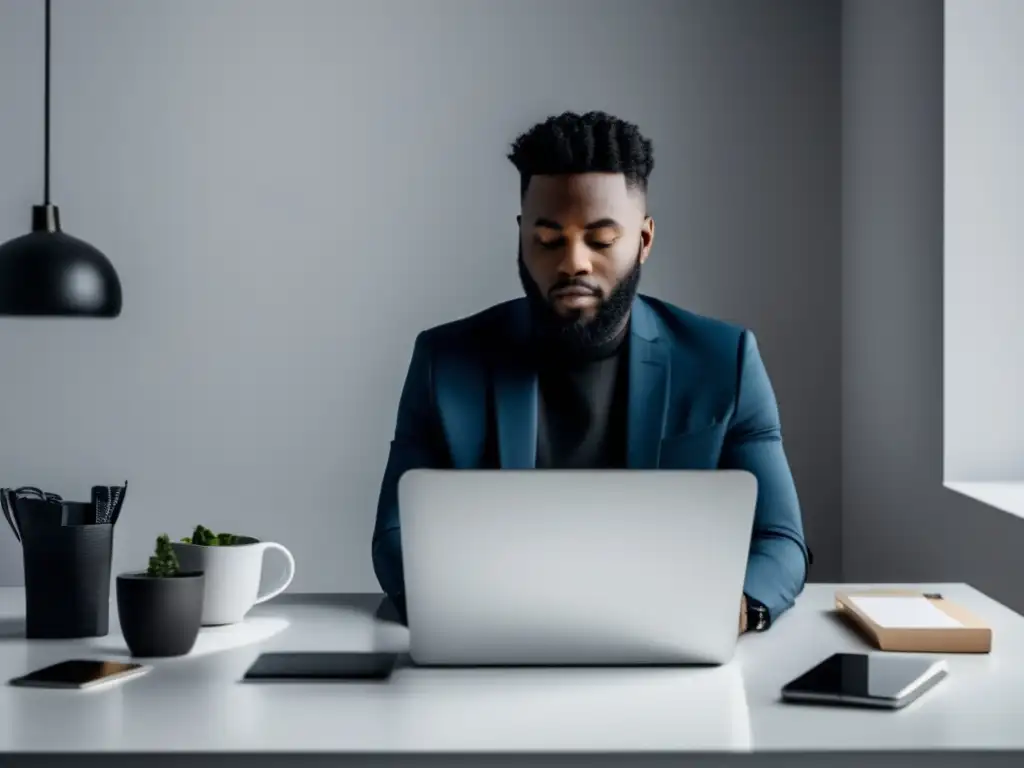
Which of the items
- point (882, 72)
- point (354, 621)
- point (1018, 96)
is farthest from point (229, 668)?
point (882, 72)

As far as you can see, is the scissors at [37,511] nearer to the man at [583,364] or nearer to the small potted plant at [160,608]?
the small potted plant at [160,608]

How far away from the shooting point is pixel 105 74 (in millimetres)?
3943

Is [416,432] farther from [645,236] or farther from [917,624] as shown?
[917,624]

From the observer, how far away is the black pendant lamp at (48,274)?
2.52 metres

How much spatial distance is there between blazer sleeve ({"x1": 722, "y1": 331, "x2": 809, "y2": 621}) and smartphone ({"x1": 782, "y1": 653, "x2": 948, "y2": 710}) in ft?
0.92

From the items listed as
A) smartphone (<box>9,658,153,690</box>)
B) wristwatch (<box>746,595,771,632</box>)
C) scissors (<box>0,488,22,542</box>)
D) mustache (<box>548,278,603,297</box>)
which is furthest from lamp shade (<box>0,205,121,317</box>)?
wristwatch (<box>746,595,771,632</box>)

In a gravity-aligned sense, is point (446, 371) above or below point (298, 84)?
below

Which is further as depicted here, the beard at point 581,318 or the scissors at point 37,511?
the beard at point 581,318

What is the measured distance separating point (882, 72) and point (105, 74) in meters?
2.42

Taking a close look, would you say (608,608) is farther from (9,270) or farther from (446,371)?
(9,270)

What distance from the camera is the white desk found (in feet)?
3.71

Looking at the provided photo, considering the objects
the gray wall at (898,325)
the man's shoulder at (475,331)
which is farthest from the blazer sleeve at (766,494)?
the gray wall at (898,325)

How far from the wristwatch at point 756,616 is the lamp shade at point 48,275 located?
1603 mm

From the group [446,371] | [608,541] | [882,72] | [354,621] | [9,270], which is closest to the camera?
[608,541]
